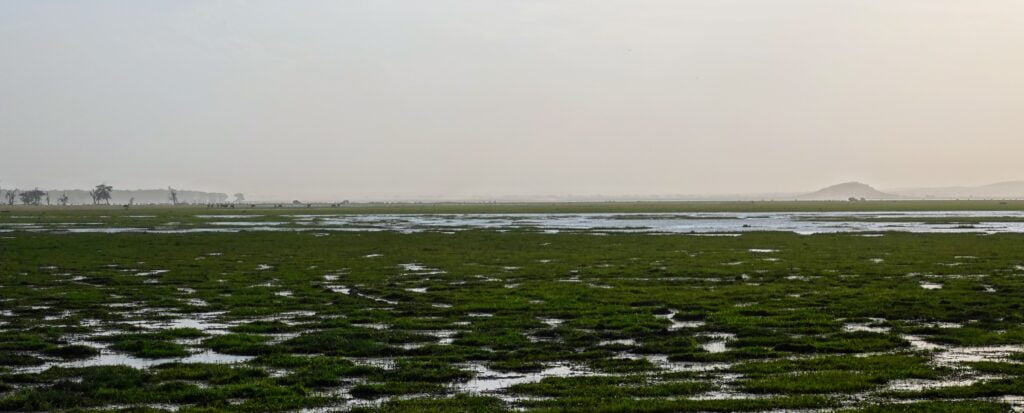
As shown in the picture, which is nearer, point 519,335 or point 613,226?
point 519,335

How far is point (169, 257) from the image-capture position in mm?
42031

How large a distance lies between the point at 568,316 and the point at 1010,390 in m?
10.5

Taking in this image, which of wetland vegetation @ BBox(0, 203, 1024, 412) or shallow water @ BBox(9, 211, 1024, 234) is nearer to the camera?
wetland vegetation @ BBox(0, 203, 1024, 412)

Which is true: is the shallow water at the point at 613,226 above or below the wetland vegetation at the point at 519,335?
above

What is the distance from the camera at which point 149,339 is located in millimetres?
17766

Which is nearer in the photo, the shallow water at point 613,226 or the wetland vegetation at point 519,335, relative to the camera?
the wetland vegetation at point 519,335

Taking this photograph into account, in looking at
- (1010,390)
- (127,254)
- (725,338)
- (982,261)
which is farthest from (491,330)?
(127,254)

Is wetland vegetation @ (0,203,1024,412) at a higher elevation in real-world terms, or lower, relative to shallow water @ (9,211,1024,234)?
lower

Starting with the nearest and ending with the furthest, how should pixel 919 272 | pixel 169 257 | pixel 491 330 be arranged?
pixel 491 330 → pixel 919 272 → pixel 169 257

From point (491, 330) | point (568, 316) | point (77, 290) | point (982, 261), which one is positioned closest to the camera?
point (491, 330)

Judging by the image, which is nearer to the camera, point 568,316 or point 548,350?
point 548,350

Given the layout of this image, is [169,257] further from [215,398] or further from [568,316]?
[215,398]

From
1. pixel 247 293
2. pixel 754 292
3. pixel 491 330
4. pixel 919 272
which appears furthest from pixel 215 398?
pixel 919 272

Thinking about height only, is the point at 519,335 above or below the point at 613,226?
below
